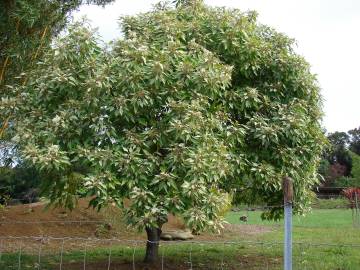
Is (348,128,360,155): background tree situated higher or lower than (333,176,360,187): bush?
higher

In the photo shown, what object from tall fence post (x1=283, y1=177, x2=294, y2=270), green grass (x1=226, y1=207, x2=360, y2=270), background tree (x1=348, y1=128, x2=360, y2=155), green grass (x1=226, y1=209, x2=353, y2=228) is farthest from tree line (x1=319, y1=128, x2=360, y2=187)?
tall fence post (x1=283, y1=177, x2=294, y2=270)

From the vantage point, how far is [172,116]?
25.0 feet

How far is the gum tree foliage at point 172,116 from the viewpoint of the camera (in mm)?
7324

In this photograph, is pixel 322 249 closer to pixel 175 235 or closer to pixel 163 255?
pixel 163 255

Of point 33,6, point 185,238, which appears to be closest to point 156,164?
point 33,6

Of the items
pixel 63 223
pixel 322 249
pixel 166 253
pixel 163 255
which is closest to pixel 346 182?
pixel 63 223

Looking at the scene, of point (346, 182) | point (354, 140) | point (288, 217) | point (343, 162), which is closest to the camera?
point (288, 217)

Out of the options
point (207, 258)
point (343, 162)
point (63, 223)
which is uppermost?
point (343, 162)

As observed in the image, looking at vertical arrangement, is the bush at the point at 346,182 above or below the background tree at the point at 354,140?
below

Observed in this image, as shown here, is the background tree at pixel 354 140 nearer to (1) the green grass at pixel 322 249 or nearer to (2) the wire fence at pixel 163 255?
(1) the green grass at pixel 322 249

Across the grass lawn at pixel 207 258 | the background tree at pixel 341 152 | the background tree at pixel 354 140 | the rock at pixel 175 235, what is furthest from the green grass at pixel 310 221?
the background tree at pixel 354 140

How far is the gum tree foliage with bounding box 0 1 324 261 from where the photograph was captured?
7324 mm

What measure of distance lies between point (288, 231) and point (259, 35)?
5920mm

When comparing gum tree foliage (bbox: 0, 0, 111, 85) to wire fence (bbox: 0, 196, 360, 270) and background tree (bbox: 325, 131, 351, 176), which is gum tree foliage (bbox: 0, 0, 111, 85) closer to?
wire fence (bbox: 0, 196, 360, 270)
